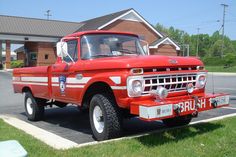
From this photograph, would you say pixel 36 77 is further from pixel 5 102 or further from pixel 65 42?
pixel 5 102

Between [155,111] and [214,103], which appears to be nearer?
[155,111]

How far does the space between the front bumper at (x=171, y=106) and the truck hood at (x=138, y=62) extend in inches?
24.2

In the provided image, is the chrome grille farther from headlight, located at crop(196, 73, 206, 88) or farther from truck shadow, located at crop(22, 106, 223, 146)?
truck shadow, located at crop(22, 106, 223, 146)

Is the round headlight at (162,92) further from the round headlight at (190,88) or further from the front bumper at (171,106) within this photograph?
the round headlight at (190,88)

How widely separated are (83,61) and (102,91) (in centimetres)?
81

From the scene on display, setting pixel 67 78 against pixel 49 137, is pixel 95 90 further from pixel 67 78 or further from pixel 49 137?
pixel 49 137

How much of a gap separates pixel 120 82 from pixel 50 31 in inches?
1462

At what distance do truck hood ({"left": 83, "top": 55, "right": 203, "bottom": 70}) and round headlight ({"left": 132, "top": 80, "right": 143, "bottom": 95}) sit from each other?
0.26m

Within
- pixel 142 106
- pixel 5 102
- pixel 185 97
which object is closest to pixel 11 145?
pixel 142 106

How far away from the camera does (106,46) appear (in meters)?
7.06

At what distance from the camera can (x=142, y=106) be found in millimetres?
5254

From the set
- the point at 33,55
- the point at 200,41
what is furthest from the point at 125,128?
the point at 200,41

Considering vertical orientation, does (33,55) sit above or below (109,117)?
above

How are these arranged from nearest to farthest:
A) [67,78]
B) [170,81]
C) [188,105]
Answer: [188,105]
[170,81]
[67,78]
